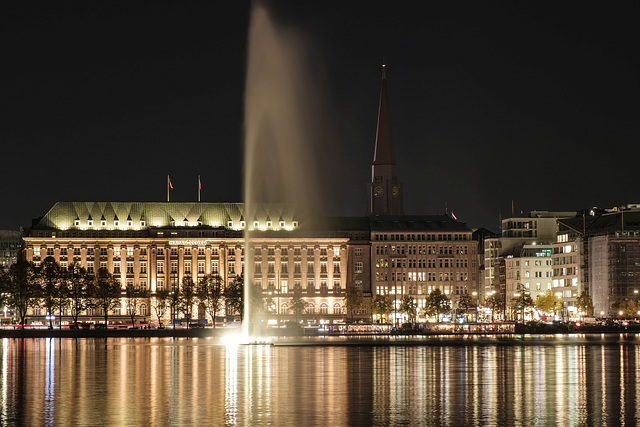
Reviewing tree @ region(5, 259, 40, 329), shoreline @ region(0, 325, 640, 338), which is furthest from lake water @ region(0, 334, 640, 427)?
tree @ region(5, 259, 40, 329)

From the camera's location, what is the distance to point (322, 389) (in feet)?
209

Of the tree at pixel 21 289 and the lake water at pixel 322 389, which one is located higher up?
the tree at pixel 21 289

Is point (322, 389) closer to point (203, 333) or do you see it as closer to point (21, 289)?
point (203, 333)

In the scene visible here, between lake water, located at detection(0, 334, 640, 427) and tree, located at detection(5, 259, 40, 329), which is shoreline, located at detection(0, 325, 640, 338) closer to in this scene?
tree, located at detection(5, 259, 40, 329)

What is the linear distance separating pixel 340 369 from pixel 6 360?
Result: 3048 centimetres

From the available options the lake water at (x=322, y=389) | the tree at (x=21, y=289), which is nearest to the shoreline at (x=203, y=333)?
the tree at (x=21, y=289)

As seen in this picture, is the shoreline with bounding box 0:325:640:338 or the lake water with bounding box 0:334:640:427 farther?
the shoreline with bounding box 0:325:640:338

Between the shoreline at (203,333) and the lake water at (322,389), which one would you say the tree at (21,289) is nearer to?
the shoreline at (203,333)

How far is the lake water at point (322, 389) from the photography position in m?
50.7

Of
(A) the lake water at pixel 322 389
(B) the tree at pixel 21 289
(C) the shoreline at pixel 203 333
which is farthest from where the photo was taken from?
(B) the tree at pixel 21 289

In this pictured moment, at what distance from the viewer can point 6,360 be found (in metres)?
93.8

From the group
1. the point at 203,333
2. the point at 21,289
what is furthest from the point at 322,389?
the point at 21,289

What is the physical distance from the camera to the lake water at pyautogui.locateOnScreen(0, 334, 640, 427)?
5072 cm

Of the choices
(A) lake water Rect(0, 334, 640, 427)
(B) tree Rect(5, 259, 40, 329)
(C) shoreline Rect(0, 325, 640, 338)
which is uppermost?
(B) tree Rect(5, 259, 40, 329)
